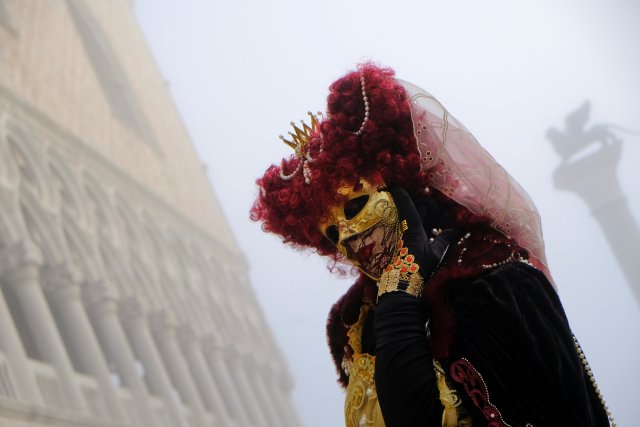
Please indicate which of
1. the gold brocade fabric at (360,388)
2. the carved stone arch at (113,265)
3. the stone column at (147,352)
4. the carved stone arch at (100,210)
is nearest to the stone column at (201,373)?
the stone column at (147,352)

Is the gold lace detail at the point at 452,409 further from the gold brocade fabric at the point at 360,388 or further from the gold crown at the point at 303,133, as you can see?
the gold crown at the point at 303,133

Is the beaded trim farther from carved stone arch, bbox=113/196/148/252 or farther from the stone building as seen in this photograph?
carved stone arch, bbox=113/196/148/252

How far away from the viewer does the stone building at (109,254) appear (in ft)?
19.6

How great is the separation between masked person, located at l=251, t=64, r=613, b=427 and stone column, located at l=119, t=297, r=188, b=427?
591cm

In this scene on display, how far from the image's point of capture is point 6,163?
19.6 feet

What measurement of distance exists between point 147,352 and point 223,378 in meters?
1.45

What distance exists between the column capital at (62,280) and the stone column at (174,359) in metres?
1.30

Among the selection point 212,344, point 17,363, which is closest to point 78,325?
point 17,363

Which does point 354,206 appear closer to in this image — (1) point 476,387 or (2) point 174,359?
(1) point 476,387

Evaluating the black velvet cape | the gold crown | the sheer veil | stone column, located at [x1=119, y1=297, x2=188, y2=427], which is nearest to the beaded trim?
the black velvet cape

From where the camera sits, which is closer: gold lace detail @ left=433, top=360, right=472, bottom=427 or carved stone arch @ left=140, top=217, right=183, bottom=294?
gold lace detail @ left=433, top=360, right=472, bottom=427

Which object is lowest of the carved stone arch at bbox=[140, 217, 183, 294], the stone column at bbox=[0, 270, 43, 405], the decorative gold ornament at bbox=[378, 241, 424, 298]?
the decorative gold ornament at bbox=[378, 241, 424, 298]

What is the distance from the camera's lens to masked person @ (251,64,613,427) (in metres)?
1.23

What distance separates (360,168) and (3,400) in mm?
3835
